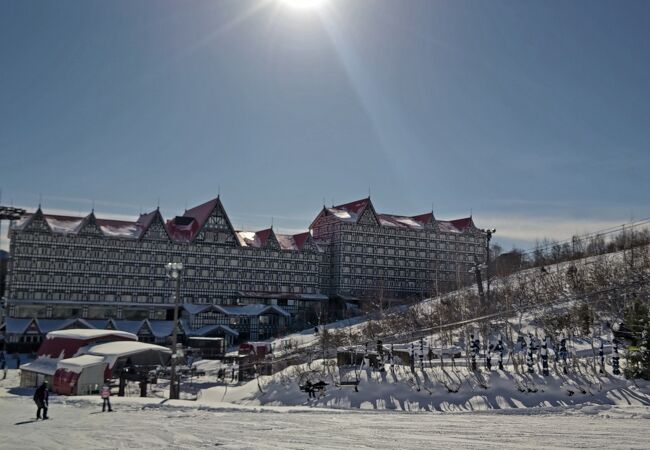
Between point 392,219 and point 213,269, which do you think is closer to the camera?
point 213,269

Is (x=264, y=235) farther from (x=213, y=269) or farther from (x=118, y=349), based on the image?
(x=118, y=349)

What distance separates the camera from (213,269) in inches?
2697

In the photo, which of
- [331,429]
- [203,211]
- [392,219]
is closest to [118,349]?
[331,429]

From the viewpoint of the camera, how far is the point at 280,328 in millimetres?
66062

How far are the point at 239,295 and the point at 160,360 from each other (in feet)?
98.6

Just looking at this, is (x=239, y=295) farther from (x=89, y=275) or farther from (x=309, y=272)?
(x=89, y=275)

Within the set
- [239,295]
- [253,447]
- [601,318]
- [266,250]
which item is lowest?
[253,447]

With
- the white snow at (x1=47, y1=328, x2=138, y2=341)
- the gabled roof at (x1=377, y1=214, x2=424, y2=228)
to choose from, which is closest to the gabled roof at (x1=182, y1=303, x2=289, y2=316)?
the white snow at (x1=47, y1=328, x2=138, y2=341)

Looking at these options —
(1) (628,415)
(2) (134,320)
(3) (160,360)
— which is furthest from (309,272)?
(1) (628,415)

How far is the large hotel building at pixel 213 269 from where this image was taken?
6000cm

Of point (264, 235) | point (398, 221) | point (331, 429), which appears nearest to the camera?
point (331, 429)

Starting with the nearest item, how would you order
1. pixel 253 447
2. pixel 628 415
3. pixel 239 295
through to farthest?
pixel 253 447
pixel 628 415
pixel 239 295

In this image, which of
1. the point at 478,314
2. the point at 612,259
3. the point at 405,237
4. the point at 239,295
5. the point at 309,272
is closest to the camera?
the point at 478,314

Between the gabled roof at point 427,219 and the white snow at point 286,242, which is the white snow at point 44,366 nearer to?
the white snow at point 286,242
